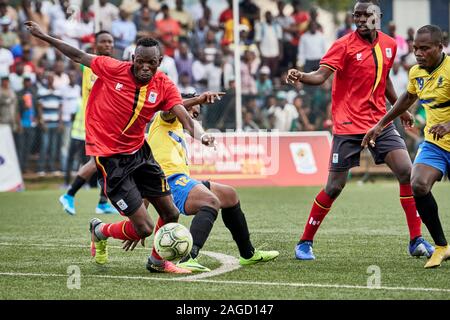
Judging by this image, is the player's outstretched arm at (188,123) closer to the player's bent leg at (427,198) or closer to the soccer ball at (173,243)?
the soccer ball at (173,243)

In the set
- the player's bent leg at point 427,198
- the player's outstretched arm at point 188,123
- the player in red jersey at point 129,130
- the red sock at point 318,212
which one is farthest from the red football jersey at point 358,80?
the player in red jersey at point 129,130

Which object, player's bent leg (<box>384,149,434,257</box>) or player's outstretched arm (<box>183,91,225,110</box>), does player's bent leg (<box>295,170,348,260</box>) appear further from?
player's outstretched arm (<box>183,91,225,110</box>)

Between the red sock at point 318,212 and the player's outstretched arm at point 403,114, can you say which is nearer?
the red sock at point 318,212

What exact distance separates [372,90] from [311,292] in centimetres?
333

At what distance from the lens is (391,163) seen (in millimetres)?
9602

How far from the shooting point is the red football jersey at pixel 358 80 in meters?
9.68

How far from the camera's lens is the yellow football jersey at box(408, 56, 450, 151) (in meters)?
8.70

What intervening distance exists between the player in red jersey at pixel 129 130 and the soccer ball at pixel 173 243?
0.30 meters

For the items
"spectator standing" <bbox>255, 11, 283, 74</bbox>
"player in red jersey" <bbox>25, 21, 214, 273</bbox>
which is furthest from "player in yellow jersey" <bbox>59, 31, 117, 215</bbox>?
"spectator standing" <bbox>255, 11, 283, 74</bbox>

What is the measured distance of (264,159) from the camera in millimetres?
20641

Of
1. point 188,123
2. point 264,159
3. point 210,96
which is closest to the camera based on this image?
point 188,123

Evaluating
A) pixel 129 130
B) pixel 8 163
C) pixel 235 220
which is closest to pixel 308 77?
pixel 235 220

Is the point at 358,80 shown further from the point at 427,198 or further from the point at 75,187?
the point at 75,187

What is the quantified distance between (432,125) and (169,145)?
2.49 m
